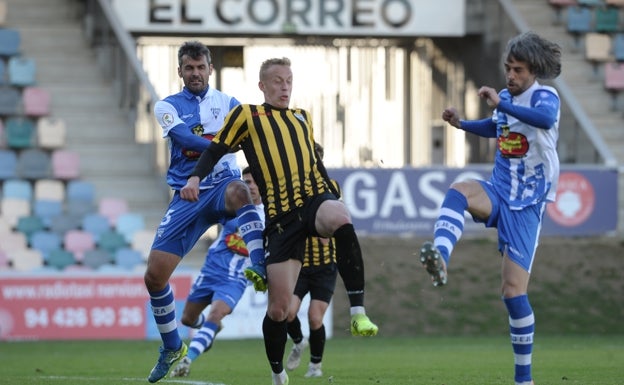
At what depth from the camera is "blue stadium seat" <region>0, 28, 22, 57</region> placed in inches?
906

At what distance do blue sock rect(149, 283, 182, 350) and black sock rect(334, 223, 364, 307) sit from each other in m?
1.81

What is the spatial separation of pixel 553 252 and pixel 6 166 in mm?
8786

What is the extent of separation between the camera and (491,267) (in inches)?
823

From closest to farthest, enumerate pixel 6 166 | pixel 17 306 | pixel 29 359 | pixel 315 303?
pixel 315 303
pixel 29 359
pixel 17 306
pixel 6 166

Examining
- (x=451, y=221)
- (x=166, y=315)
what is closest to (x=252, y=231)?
(x=166, y=315)

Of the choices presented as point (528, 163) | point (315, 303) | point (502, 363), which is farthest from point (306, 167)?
point (502, 363)

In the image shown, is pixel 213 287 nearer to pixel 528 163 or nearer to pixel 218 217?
pixel 218 217

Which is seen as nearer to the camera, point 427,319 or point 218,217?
point 218,217

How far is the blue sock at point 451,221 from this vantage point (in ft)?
27.5

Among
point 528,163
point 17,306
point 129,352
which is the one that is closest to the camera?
point 528,163

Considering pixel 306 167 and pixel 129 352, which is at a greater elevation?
pixel 306 167

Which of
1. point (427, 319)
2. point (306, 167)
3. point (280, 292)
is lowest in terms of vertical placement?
point (427, 319)

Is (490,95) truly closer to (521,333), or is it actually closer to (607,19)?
(521,333)

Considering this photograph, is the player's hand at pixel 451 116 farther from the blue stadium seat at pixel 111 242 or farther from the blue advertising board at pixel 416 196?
the blue stadium seat at pixel 111 242
